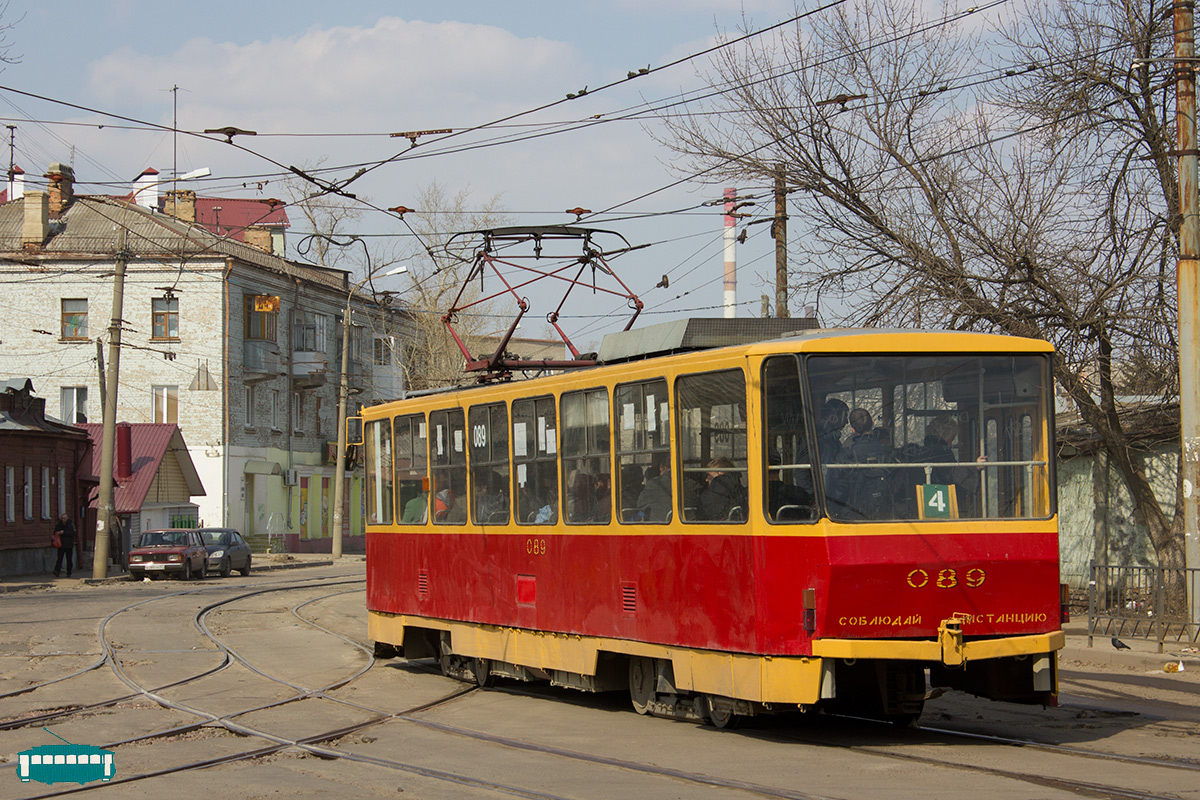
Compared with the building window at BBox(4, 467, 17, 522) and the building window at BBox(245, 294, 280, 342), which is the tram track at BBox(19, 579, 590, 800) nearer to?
the building window at BBox(4, 467, 17, 522)

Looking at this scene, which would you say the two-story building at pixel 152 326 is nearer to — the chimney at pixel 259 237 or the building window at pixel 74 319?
the building window at pixel 74 319

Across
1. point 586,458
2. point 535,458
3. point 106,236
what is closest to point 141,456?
point 106,236

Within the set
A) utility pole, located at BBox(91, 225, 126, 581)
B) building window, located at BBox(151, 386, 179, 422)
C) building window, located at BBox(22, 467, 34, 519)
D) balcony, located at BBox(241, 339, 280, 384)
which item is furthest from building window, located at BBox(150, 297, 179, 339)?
utility pole, located at BBox(91, 225, 126, 581)

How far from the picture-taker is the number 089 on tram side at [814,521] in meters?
9.22

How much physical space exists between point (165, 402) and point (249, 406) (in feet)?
10.4

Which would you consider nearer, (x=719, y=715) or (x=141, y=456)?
(x=719, y=715)

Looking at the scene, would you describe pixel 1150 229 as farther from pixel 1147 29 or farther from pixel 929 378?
pixel 929 378

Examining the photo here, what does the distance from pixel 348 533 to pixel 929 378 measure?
54316 millimetres

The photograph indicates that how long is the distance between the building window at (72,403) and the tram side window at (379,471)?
124 ft

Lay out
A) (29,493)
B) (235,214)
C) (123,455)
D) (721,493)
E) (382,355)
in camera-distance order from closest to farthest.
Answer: (721,493) < (29,493) < (123,455) < (382,355) < (235,214)

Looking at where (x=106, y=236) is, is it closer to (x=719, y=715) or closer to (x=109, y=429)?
(x=109, y=429)

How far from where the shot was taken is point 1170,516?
761 inches

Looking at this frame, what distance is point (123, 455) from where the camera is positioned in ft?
145

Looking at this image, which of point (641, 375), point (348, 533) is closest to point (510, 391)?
point (641, 375)
